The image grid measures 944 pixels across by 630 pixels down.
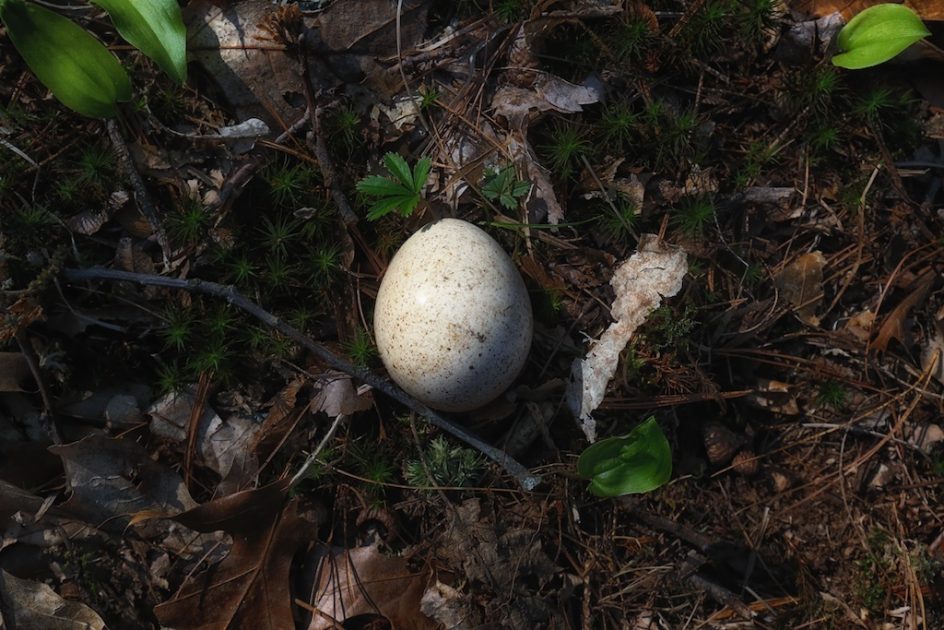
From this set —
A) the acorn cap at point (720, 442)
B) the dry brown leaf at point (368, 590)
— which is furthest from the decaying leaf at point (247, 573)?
the acorn cap at point (720, 442)

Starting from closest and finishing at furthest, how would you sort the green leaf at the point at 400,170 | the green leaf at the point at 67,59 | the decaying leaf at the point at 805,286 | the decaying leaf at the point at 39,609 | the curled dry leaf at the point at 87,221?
the green leaf at the point at 67,59 → the decaying leaf at the point at 39,609 → the green leaf at the point at 400,170 → the curled dry leaf at the point at 87,221 → the decaying leaf at the point at 805,286

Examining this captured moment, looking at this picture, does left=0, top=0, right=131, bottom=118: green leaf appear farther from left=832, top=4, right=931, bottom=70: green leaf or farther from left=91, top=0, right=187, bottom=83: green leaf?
left=832, top=4, right=931, bottom=70: green leaf

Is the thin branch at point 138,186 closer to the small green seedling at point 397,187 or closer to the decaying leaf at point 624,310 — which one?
the small green seedling at point 397,187

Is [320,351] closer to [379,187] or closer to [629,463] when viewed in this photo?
[379,187]

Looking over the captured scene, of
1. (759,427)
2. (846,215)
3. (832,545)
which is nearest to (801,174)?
(846,215)

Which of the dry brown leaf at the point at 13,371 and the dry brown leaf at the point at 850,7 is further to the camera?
the dry brown leaf at the point at 850,7

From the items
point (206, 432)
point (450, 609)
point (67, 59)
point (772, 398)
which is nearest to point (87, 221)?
point (67, 59)
